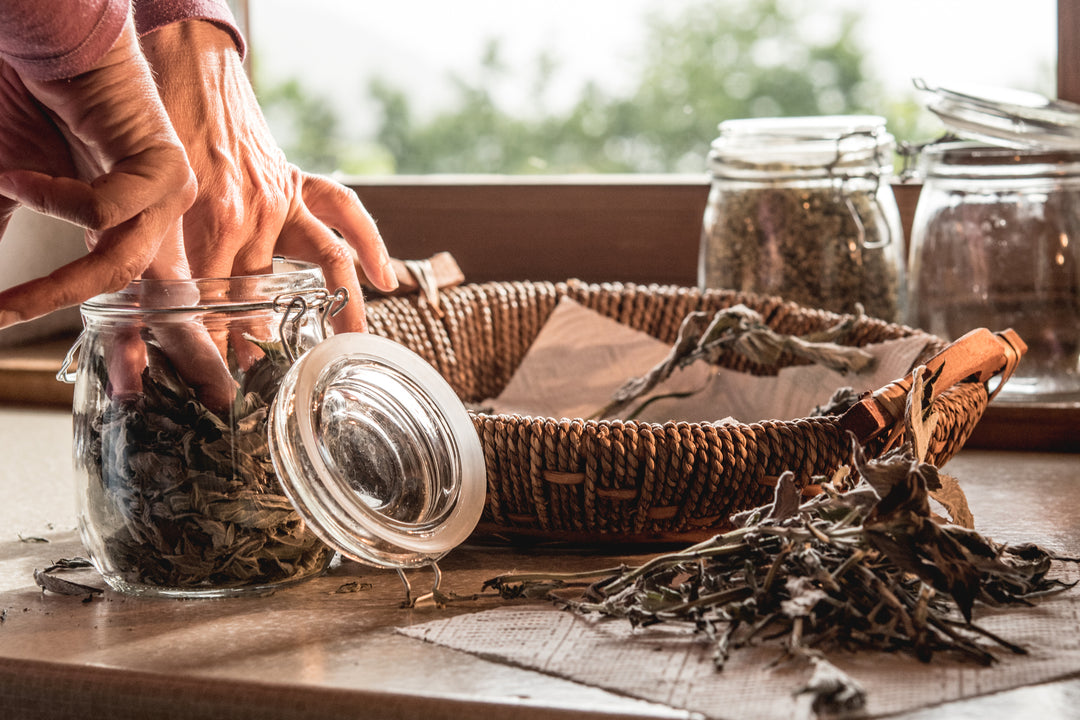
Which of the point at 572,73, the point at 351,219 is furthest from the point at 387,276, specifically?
the point at 572,73

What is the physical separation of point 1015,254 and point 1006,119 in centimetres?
12

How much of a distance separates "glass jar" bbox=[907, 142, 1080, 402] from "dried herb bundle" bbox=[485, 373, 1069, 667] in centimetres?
46

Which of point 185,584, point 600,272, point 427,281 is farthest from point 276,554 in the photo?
point 600,272

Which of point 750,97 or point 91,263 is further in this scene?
point 750,97

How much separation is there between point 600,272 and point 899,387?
71 cm

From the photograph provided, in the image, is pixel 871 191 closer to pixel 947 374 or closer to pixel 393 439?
pixel 947 374

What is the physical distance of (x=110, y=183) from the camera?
1.61 feet

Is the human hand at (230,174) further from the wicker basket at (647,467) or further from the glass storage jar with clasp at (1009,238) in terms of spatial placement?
the glass storage jar with clasp at (1009,238)

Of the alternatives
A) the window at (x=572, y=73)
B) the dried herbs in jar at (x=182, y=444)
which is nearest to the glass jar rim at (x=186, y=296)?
the dried herbs in jar at (x=182, y=444)

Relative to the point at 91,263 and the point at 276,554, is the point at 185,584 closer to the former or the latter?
the point at 276,554

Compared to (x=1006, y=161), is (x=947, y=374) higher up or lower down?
lower down

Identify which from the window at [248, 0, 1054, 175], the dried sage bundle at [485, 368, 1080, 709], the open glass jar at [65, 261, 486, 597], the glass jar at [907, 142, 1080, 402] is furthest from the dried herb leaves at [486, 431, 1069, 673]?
the window at [248, 0, 1054, 175]

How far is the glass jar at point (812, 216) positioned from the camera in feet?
3.32

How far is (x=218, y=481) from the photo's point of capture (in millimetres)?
559
